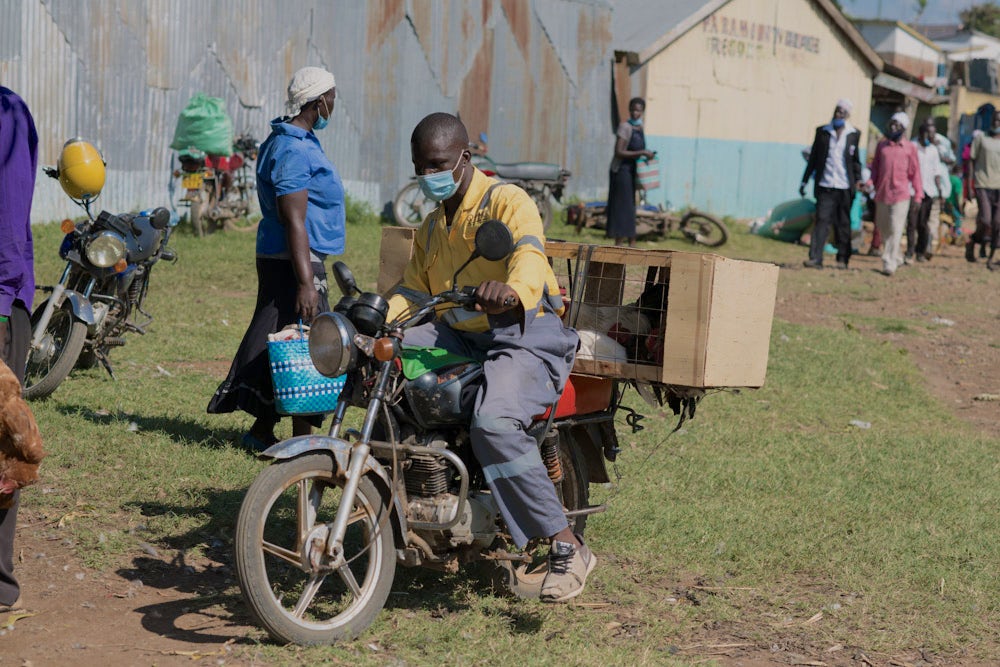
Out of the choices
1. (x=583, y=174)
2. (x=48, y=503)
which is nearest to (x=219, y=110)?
(x=583, y=174)

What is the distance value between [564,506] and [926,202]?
15.2 m

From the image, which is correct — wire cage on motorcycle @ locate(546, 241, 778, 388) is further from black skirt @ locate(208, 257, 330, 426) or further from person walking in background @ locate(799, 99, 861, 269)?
person walking in background @ locate(799, 99, 861, 269)

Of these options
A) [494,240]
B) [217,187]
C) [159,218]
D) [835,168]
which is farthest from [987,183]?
[494,240]

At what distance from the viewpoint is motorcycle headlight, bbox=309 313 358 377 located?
387cm

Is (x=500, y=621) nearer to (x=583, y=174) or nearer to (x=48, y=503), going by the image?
(x=48, y=503)

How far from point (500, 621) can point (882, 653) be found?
143 centimetres

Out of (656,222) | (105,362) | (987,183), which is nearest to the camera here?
(105,362)

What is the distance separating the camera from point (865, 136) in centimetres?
2700

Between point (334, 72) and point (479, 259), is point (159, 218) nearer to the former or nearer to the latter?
point (479, 259)

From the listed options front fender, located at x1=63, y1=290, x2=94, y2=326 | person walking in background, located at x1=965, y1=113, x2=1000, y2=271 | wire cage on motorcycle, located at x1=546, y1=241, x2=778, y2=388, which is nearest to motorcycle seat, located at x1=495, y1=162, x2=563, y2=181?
person walking in background, located at x1=965, y1=113, x2=1000, y2=271

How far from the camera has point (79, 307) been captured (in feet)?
23.8

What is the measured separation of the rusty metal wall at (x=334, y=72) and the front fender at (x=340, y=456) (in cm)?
1126

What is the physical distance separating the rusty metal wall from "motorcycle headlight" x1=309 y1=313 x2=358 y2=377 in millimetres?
11258

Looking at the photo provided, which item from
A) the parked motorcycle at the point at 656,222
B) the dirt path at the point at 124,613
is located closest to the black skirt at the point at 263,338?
the dirt path at the point at 124,613
